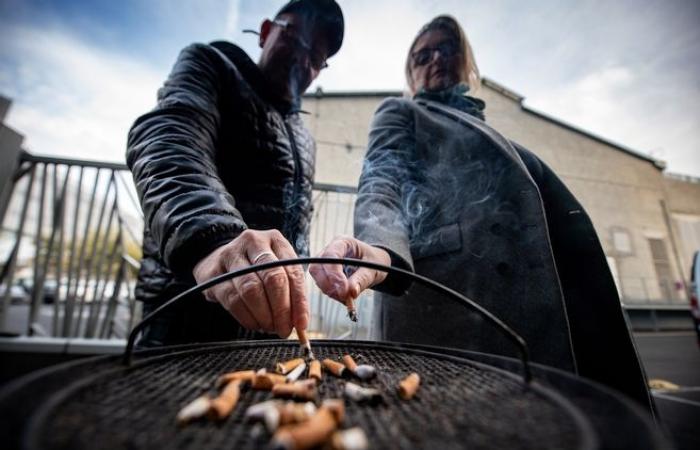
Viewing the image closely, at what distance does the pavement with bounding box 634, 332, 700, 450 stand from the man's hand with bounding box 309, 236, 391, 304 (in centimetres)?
62

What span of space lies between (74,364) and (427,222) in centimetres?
119

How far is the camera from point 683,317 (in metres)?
9.12

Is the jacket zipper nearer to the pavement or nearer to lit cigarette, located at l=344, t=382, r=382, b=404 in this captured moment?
lit cigarette, located at l=344, t=382, r=382, b=404

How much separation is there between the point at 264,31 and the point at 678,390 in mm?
4722

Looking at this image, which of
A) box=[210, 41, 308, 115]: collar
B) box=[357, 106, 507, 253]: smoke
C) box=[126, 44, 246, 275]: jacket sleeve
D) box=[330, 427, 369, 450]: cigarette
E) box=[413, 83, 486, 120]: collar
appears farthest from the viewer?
box=[413, 83, 486, 120]: collar

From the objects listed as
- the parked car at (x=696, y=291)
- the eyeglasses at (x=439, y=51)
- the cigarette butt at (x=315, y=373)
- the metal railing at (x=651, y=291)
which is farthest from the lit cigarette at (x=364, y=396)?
the metal railing at (x=651, y=291)

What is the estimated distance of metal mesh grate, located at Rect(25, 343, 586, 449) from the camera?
0.33 meters

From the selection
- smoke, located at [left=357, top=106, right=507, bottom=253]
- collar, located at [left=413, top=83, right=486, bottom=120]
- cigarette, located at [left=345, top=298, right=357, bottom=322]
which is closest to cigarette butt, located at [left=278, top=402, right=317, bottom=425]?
cigarette, located at [left=345, top=298, right=357, bottom=322]

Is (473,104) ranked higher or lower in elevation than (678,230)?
lower

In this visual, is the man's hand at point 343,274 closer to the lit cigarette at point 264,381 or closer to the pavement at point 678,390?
the lit cigarette at point 264,381

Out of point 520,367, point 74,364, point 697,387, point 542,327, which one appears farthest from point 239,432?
point 697,387

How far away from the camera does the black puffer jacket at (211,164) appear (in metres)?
0.76

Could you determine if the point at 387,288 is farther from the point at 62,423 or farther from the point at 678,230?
the point at 678,230

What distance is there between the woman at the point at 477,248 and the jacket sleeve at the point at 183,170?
30cm
